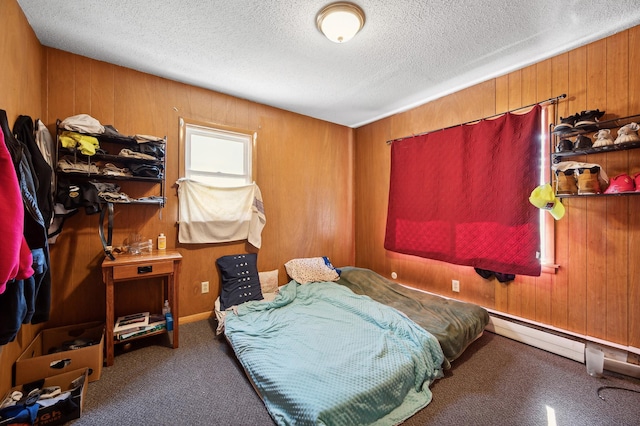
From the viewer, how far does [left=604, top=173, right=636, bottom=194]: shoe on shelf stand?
1733 mm

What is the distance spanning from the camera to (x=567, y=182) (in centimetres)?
198

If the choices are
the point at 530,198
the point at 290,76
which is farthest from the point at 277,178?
the point at 530,198

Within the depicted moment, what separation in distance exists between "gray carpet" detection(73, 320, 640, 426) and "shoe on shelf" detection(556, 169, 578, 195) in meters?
1.35

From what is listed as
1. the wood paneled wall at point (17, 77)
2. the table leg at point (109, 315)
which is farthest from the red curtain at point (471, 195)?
the wood paneled wall at point (17, 77)

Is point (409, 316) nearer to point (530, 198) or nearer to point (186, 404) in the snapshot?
point (530, 198)

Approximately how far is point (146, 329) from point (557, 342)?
3421 mm

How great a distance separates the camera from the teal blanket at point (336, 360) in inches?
52.7

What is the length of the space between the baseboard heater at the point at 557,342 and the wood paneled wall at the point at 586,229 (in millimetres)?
82

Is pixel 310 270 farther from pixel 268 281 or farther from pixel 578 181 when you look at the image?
pixel 578 181

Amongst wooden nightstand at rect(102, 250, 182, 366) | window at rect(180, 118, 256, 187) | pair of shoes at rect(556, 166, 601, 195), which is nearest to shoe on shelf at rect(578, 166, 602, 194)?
pair of shoes at rect(556, 166, 601, 195)

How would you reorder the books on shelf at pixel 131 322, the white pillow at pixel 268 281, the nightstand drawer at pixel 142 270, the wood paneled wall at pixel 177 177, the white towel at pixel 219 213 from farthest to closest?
the white pillow at pixel 268 281, the white towel at pixel 219 213, the wood paneled wall at pixel 177 177, the books on shelf at pixel 131 322, the nightstand drawer at pixel 142 270

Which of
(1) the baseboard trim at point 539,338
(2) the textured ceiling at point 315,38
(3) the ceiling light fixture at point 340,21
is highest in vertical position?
(2) the textured ceiling at point 315,38

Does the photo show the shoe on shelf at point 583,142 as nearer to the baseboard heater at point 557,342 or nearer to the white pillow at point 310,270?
the baseboard heater at point 557,342

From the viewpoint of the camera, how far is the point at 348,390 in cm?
136
